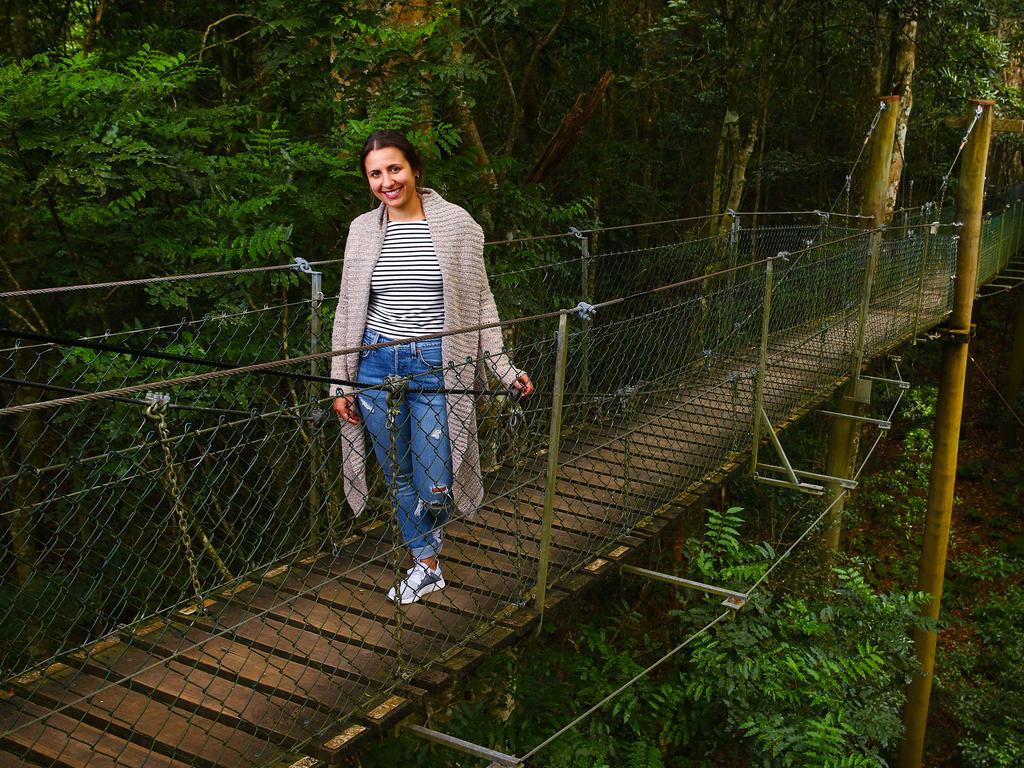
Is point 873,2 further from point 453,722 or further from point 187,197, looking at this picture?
point 453,722

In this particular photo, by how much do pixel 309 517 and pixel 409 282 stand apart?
139 cm

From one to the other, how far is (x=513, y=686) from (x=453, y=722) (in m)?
0.68

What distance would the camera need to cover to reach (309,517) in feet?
11.5

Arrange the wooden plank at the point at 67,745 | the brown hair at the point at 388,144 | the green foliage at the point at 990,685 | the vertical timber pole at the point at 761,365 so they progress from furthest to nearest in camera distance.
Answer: the green foliage at the point at 990,685, the vertical timber pole at the point at 761,365, the brown hair at the point at 388,144, the wooden plank at the point at 67,745

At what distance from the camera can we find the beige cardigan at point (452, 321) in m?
2.46

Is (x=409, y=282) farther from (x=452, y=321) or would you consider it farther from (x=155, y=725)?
(x=155, y=725)

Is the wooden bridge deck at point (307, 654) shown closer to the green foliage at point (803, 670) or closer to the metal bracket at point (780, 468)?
the metal bracket at point (780, 468)

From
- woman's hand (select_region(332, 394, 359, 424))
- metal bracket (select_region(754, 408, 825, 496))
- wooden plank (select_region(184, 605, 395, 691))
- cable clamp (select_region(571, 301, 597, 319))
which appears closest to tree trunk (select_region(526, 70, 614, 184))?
metal bracket (select_region(754, 408, 825, 496))

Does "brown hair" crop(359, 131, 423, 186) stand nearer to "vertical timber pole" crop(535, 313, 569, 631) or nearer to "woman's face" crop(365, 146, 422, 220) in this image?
"woman's face" crop(365, 146, 422, 220)

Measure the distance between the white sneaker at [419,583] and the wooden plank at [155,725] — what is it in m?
0.63

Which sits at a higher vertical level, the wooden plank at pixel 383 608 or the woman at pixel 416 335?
the woman at pixel 416 335

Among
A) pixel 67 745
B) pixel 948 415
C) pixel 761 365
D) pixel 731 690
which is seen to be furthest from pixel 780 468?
pixel 948 415

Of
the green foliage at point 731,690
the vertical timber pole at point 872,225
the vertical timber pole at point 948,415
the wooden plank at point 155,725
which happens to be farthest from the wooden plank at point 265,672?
the vertical timber pole at point 948,415

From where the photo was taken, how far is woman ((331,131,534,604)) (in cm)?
245
